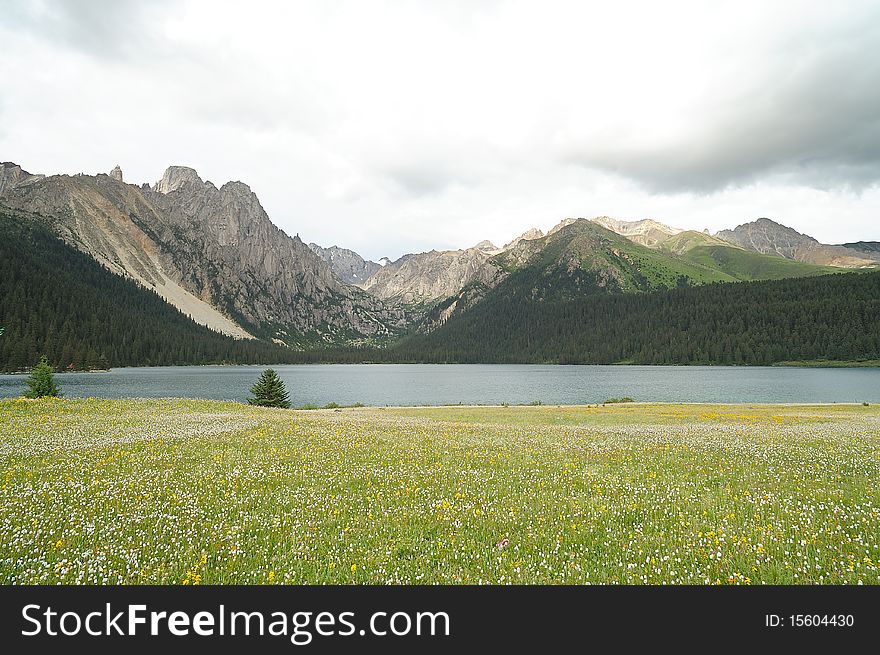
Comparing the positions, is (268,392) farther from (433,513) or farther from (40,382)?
(433,513)

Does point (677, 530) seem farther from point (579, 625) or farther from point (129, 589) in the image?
point (129, 589)

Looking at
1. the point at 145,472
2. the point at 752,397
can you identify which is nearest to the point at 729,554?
the point at 145,472

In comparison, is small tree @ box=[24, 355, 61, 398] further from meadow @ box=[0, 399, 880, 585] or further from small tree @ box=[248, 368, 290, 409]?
meadow @ box=[0, 399, 880, 585]

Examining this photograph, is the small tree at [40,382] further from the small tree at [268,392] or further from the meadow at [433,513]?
the meadow at [433,513]

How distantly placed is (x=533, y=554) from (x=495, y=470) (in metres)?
7.95

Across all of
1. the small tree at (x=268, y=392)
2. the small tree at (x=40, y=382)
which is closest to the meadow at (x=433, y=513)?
the small tree at (x=40, y=382)

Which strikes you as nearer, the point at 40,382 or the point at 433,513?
the point at 433,513

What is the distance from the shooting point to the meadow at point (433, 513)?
8.55 meters

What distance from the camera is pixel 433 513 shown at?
11836 millimetres

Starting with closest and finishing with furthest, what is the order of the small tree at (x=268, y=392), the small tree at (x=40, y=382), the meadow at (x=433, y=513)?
the meadow at (x=433, y=513), the small tree at (x=40, y=382), the small tree at (x=268, y=392)

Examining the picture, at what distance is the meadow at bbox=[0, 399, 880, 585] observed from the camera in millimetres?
8555

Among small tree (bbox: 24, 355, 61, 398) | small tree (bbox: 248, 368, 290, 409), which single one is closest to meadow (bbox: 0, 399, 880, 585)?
small tree (bbox: 24, 355, 61, 398)

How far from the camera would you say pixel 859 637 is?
6.32m

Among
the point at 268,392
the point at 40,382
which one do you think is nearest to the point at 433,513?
the point at 40,382
